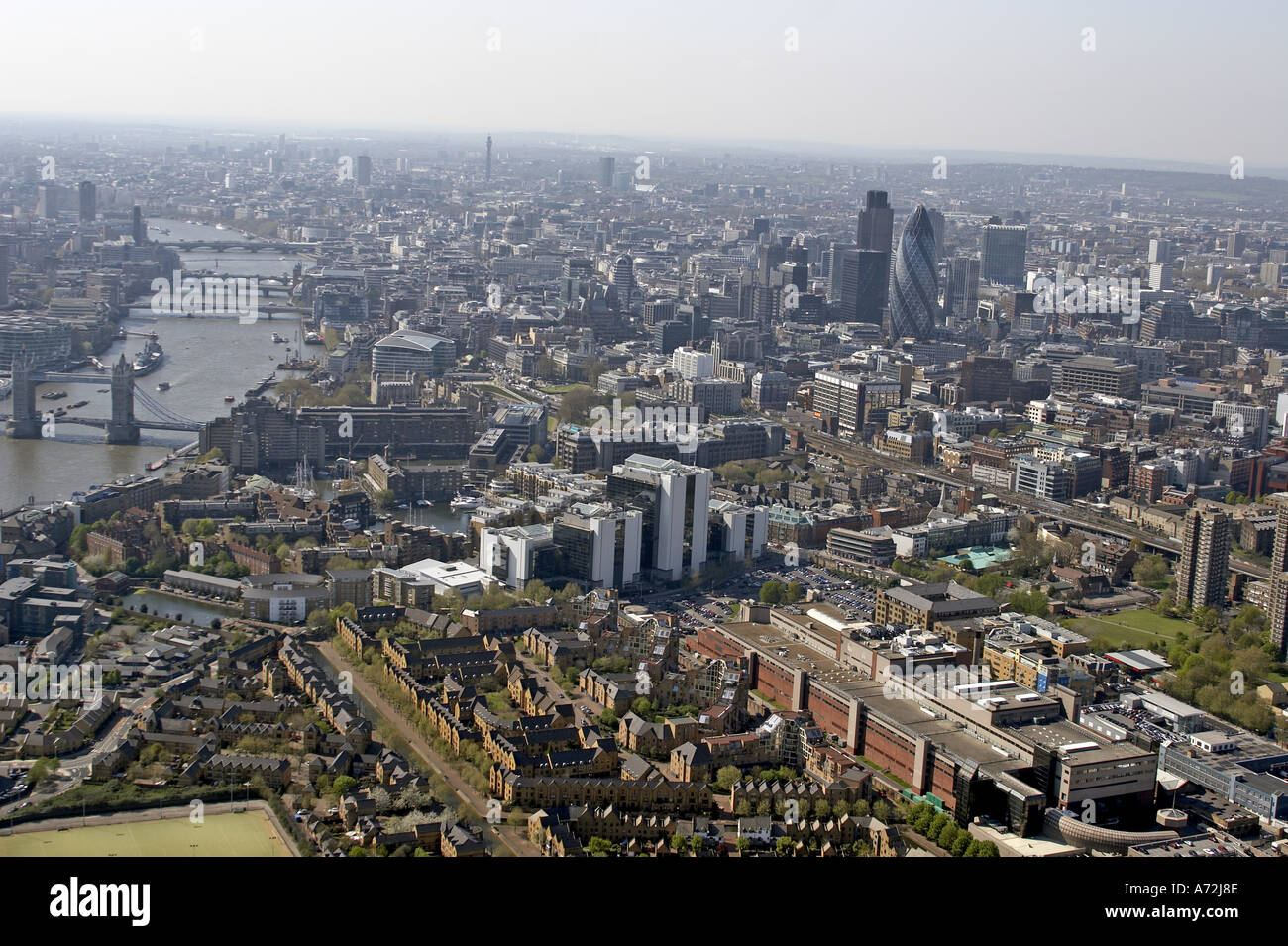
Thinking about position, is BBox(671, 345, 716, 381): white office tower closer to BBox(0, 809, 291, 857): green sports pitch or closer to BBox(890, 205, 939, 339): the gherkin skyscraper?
BBox(890, 205, 939, 339): the gherkin skyscraper

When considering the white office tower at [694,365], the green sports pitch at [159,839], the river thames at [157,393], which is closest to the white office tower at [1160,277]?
the white office tower at [694,365]

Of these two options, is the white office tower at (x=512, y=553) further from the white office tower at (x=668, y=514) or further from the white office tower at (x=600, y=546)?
the white office tower at (x=668, y=514)

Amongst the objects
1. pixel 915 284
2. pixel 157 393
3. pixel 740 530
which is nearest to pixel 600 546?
pixel 740 530

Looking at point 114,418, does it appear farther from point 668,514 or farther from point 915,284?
point 915,284
